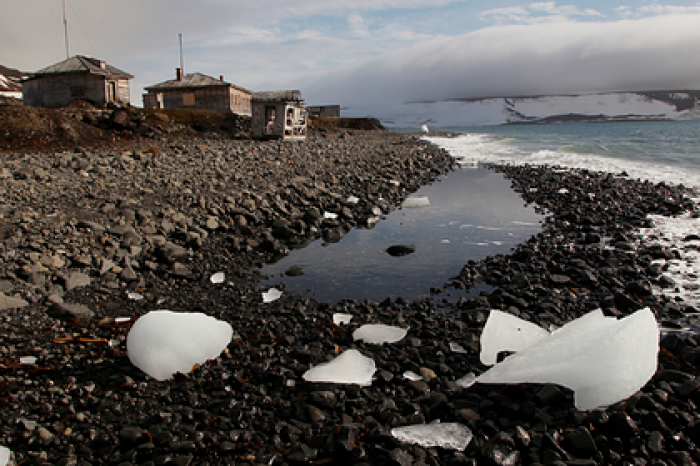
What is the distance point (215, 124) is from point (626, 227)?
2075 cm

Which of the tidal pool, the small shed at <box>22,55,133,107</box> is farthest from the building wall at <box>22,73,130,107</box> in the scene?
Answer: the tidal pool

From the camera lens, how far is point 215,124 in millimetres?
22625

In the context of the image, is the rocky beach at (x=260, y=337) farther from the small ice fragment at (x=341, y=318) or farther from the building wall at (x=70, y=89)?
the building wall at (x=70, y=89)

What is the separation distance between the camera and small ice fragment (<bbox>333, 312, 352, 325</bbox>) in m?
3.93

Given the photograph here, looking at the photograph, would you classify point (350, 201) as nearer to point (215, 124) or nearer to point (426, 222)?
point (426, 222)

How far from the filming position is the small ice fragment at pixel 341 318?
3.93 meters

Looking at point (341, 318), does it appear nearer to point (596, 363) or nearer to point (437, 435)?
point (437, 435)

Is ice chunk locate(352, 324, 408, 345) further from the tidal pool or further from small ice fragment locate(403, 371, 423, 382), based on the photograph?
the tidal pool

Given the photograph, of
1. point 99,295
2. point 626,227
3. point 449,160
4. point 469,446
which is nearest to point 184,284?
point 99,295

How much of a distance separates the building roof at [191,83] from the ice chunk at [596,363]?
30.0 m

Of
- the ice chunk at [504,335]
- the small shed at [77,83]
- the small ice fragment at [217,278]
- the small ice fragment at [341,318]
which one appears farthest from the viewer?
the small shed at [77,83]

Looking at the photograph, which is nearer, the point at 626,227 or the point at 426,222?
the point at 626,227

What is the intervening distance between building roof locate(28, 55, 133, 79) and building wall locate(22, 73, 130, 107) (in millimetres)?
284

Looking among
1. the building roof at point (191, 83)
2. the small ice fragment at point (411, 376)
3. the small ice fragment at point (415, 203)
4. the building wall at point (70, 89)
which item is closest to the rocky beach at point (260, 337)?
the small ice fragment at point (411, 376)
